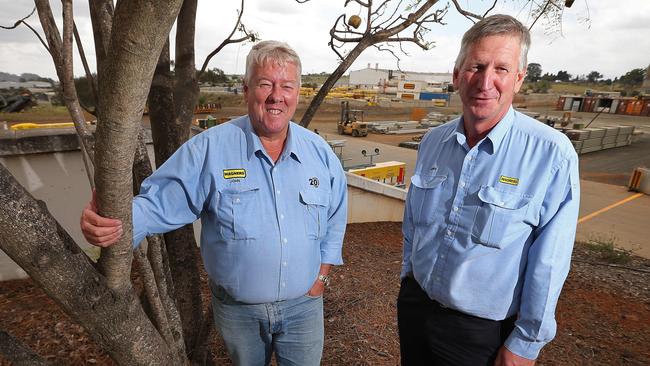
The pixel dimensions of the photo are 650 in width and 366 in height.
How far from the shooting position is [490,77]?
5.07 ft

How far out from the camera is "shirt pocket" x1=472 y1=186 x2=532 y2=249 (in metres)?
1.54

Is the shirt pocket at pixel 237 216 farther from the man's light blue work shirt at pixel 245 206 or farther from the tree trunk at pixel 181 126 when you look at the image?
the tree trunk at pixel 181 126

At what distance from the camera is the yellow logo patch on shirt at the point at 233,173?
1688 mm

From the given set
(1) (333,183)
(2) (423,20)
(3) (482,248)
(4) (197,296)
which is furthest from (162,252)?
(2) (423,20)

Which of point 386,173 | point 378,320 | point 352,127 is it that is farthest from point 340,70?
point 352,127

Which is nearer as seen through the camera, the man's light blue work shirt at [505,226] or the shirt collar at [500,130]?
the man's light blue work shirt at [505,226]

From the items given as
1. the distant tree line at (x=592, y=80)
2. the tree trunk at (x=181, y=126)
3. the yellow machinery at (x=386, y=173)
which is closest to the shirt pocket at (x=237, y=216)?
the tree trunk at (x=181, y=126)

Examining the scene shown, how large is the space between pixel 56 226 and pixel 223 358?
88.1 inches

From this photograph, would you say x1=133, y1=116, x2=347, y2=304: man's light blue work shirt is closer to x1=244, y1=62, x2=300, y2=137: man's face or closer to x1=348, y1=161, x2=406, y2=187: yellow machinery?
x1=244, y1=62, x2=300, y2=137: man's face

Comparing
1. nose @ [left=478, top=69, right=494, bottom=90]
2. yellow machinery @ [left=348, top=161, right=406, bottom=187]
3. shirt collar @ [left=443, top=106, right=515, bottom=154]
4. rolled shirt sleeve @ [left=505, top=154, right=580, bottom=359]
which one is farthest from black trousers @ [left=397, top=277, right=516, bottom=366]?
yellow machinery @ [left=348, top=161, right=406, bottom=187]

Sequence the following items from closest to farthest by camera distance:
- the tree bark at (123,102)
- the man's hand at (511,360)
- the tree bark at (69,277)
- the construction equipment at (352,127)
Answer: the tree bark at (123,102), the tree bark at (69,277), the man's hand at (511,360), the construction equipment at (352,127)

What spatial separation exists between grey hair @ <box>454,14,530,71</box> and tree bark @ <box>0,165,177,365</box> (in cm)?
160

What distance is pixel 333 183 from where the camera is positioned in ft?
6.49

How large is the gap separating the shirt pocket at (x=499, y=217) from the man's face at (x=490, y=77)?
338 millimetres
